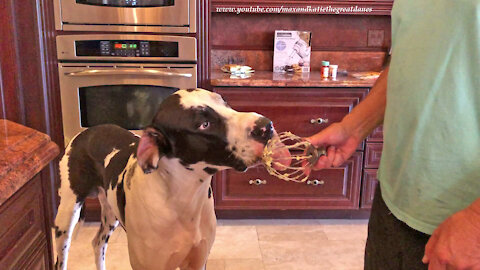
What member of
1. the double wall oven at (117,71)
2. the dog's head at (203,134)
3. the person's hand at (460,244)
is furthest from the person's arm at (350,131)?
the double wall oven at (117,71)

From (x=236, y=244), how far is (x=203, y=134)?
1732 millimetres

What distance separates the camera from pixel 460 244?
0.74 meters

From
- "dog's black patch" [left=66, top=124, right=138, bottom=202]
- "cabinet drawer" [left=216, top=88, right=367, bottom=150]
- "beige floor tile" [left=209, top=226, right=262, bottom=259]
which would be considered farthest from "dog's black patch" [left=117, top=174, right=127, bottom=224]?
"cabinet drawer" [left=216, top=88, right=367, bottom=150]

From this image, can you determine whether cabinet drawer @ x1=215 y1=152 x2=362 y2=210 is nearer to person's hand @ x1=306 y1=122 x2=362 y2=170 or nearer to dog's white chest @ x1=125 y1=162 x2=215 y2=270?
dog's white chest @ x1=125 y1=162 x2=215 y2=270

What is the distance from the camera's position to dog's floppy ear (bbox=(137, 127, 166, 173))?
3.84ft

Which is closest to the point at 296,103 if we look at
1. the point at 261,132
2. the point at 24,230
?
the point at 261,132

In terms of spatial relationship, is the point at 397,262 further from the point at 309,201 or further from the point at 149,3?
the point at 149,3

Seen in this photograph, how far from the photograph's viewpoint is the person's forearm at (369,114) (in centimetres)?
127

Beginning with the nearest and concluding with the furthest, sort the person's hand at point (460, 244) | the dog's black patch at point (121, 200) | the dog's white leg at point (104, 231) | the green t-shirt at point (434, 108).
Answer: the person's hand at point (460, 244) → the green t-shirt at point (434, 108) → the dog's black patch at point (121, 200) → the dog's white leg at point (104, 231)

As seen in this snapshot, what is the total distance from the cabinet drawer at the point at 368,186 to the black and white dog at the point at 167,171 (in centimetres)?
167

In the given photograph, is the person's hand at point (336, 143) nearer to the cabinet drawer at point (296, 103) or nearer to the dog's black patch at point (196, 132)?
the dog's black patch at point (196, 132)

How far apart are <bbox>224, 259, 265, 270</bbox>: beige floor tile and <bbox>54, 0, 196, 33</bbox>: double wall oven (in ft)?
4.59

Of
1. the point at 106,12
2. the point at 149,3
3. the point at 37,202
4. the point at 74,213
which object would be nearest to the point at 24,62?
the point at 106,12

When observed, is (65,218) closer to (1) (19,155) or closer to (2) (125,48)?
(1) (19,155)
